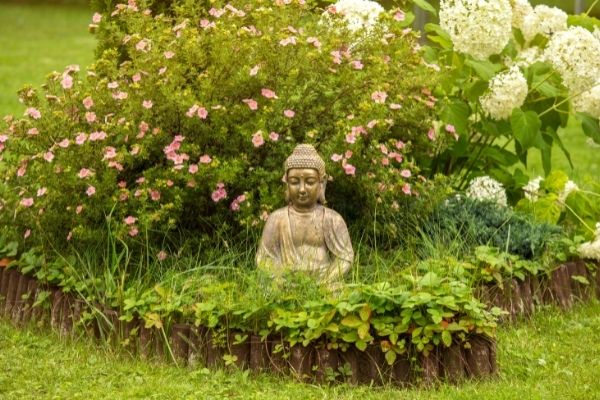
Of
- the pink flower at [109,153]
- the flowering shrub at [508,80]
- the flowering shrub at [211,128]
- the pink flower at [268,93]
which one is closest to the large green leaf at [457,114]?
the flowering shrub at [508,80]

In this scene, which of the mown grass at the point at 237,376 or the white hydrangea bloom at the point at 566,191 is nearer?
the mown grass at the point at 237,376

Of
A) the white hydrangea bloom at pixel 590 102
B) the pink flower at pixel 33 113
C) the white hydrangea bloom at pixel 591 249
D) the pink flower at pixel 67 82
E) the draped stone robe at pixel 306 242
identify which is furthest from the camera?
the white hydrangea bloom at pixel 590 102

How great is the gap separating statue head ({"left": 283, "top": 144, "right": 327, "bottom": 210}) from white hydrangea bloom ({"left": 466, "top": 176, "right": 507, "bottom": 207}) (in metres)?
1.71

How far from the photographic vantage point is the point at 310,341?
5.91 m

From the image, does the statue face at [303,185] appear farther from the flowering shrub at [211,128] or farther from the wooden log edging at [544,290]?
the wooden log edging at [544,290]

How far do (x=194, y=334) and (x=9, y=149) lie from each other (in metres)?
1.90

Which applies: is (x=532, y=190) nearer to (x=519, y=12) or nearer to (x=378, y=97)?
(x=519, y=12)

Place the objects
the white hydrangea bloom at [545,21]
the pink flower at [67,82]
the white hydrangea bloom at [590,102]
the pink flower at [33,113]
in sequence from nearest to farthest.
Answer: the pink flower at [33,113]
the pink flower at [67,82]
the white hydrangea bloom at [590,102]
the white hydrangea bloom at [545,21]

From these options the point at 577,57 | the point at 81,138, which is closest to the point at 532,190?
the point at 577,57

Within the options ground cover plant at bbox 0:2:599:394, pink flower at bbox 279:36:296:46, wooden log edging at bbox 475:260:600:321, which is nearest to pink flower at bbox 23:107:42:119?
ground cover plant at bbox 0:2:599:394

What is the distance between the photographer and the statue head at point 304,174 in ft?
21.1

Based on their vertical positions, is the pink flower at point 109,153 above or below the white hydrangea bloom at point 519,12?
below

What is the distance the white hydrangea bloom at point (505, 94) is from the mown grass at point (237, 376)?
153cm

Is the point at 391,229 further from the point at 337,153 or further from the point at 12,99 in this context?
the point at 12,99
